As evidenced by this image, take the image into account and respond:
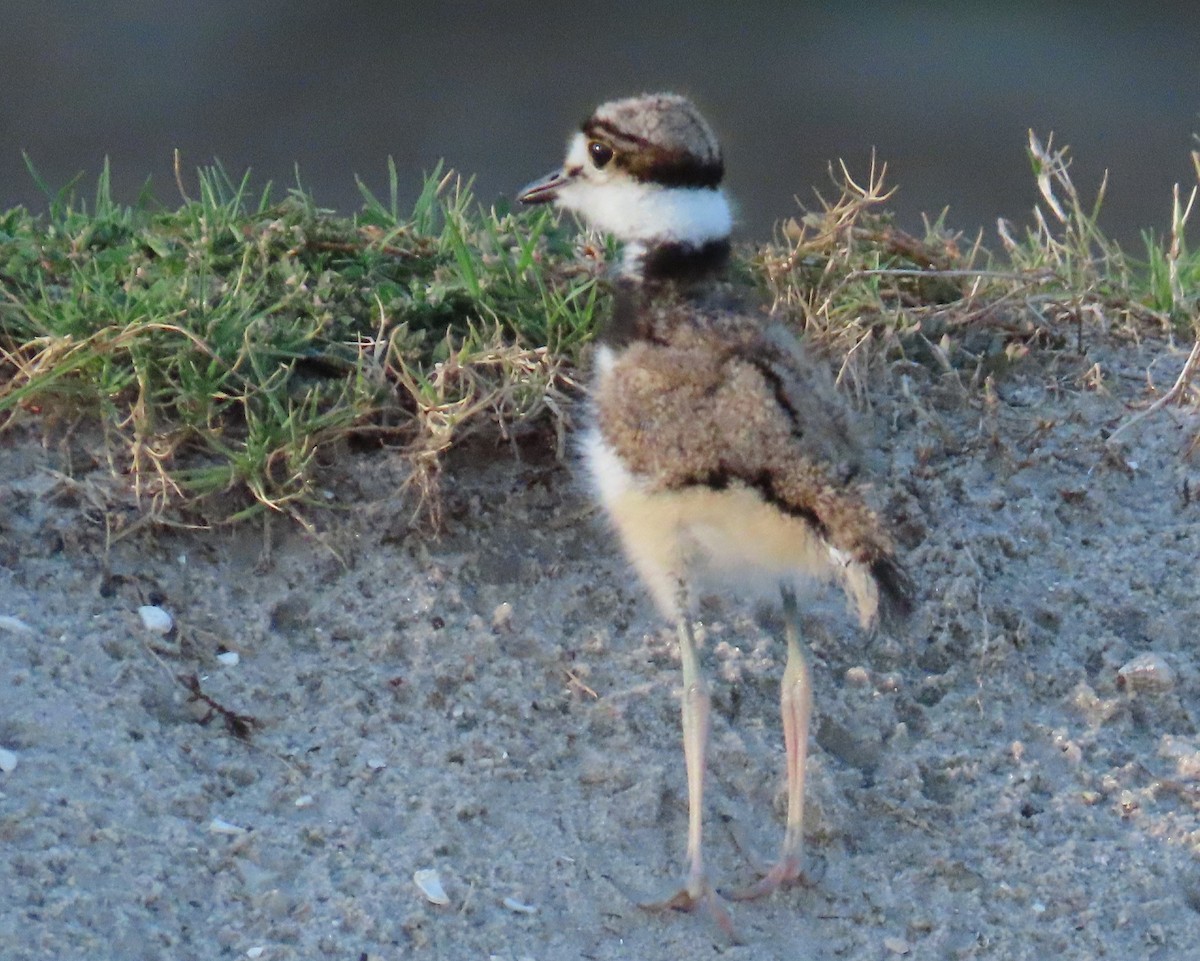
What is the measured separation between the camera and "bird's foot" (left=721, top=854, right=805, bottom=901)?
9.33 feet

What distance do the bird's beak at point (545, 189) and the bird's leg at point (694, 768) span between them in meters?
0.97

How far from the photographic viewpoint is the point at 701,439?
2619mm

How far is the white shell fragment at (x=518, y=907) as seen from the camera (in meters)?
2.75

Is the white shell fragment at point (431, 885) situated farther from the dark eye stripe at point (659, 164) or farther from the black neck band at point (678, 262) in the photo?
the dark eye stripe at point (659, 164)

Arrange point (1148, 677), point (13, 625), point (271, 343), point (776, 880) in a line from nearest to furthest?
1. point (776, 880)
2. point (13, 625)
3. point (1148, 677)
4. point (271, 343)

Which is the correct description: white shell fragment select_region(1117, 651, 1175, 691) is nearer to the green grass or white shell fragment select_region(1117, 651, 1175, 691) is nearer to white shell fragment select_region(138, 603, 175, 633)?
the green grass

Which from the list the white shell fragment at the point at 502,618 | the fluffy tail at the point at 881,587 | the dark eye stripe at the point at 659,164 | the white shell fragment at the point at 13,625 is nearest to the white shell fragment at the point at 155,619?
the white shell fragment at the point at 13,625

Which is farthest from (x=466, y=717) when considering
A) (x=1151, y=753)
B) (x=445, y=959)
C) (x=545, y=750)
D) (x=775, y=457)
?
(x=1151, y=753)

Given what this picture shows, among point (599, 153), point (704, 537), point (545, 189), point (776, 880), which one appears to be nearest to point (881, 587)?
point (704, 537)

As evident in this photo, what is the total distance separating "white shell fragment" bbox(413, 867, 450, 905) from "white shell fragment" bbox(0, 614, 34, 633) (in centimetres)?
89

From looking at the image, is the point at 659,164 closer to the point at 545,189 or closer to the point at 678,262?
the point at 678,262

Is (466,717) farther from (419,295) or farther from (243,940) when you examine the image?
(419,295)

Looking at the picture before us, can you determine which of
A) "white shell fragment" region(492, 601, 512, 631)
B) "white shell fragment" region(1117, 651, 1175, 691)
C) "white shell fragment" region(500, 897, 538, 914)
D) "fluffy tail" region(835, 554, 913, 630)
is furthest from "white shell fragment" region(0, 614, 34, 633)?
"white shell fragment" region(1117, 651, 1175, 691)

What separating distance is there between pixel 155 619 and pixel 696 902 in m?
1.16
